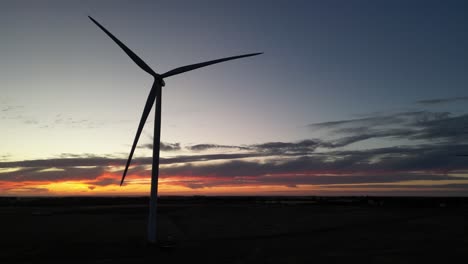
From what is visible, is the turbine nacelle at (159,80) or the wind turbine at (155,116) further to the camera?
the turbine nacelle at (159,80)
